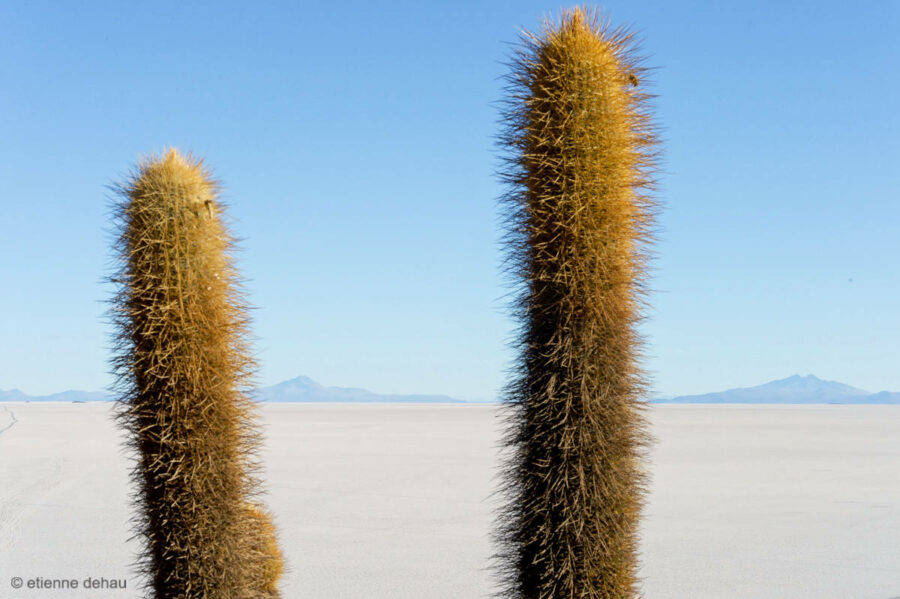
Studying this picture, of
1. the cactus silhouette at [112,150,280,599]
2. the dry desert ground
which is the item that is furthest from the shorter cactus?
the dry desert ground

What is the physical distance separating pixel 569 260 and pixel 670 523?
8.24 m

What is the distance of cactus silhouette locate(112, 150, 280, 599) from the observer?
553 cm

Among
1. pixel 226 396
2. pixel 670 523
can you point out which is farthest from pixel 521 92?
pixel 670 523

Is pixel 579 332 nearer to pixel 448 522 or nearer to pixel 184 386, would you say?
pixel 184 386

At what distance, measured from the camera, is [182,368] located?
5.52 metres

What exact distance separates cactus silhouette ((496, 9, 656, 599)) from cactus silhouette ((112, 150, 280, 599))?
5.99 feet

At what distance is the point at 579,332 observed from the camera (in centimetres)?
526

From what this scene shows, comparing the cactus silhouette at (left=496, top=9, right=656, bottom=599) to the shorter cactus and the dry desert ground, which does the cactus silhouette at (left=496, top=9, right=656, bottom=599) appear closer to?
the dry desert ground

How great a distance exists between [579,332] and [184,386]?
96.6 inches

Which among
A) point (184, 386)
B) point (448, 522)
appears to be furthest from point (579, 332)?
point (448, 522)

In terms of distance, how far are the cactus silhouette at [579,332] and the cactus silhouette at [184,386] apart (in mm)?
1827

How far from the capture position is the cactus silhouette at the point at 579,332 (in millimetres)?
5270

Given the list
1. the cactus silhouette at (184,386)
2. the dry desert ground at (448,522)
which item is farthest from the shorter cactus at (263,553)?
the dry desert ground at (448,522)

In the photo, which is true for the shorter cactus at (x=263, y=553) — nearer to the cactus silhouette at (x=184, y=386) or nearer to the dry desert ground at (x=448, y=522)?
the cactus silhouette at (x=184, y=386)
